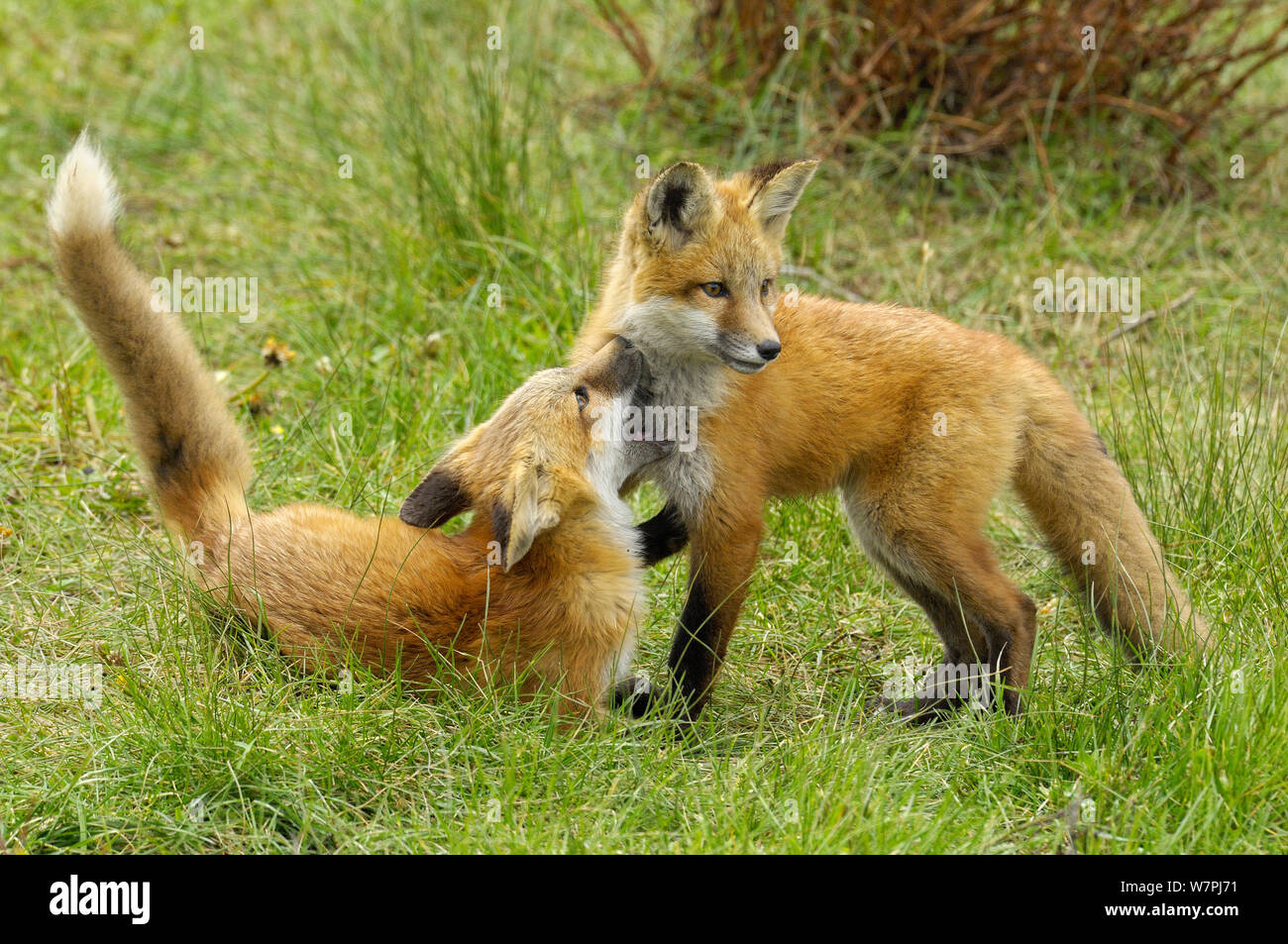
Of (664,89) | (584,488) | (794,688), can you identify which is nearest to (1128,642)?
(794,688)

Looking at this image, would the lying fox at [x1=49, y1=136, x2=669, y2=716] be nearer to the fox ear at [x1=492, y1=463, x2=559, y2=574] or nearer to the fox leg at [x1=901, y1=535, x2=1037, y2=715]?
the fox ear at [x1=492, y1=463, x2=559, y2=574]

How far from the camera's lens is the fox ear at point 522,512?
13.6 ft

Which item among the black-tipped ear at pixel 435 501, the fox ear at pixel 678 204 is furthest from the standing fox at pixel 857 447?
the black-tipped ear at pixel 435 501

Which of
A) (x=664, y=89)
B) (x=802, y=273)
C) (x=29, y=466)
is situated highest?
(x=664, y=89)

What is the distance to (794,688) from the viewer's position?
489 cm

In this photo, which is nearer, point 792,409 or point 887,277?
point 792,409

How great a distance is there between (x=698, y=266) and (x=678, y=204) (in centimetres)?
26

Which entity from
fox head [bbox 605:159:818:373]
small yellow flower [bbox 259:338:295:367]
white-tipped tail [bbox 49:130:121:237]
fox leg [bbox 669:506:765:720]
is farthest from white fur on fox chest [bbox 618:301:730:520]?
small yellow flower [bbox 259:338:295:367]

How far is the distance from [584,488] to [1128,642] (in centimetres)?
210

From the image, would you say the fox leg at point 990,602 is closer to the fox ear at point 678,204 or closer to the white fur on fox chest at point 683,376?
the white fur on fox chest at point 683,376

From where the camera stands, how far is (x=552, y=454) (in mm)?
4465

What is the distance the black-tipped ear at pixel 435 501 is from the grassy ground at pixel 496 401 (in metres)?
0.65

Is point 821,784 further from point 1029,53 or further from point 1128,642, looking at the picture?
point 1029,53
